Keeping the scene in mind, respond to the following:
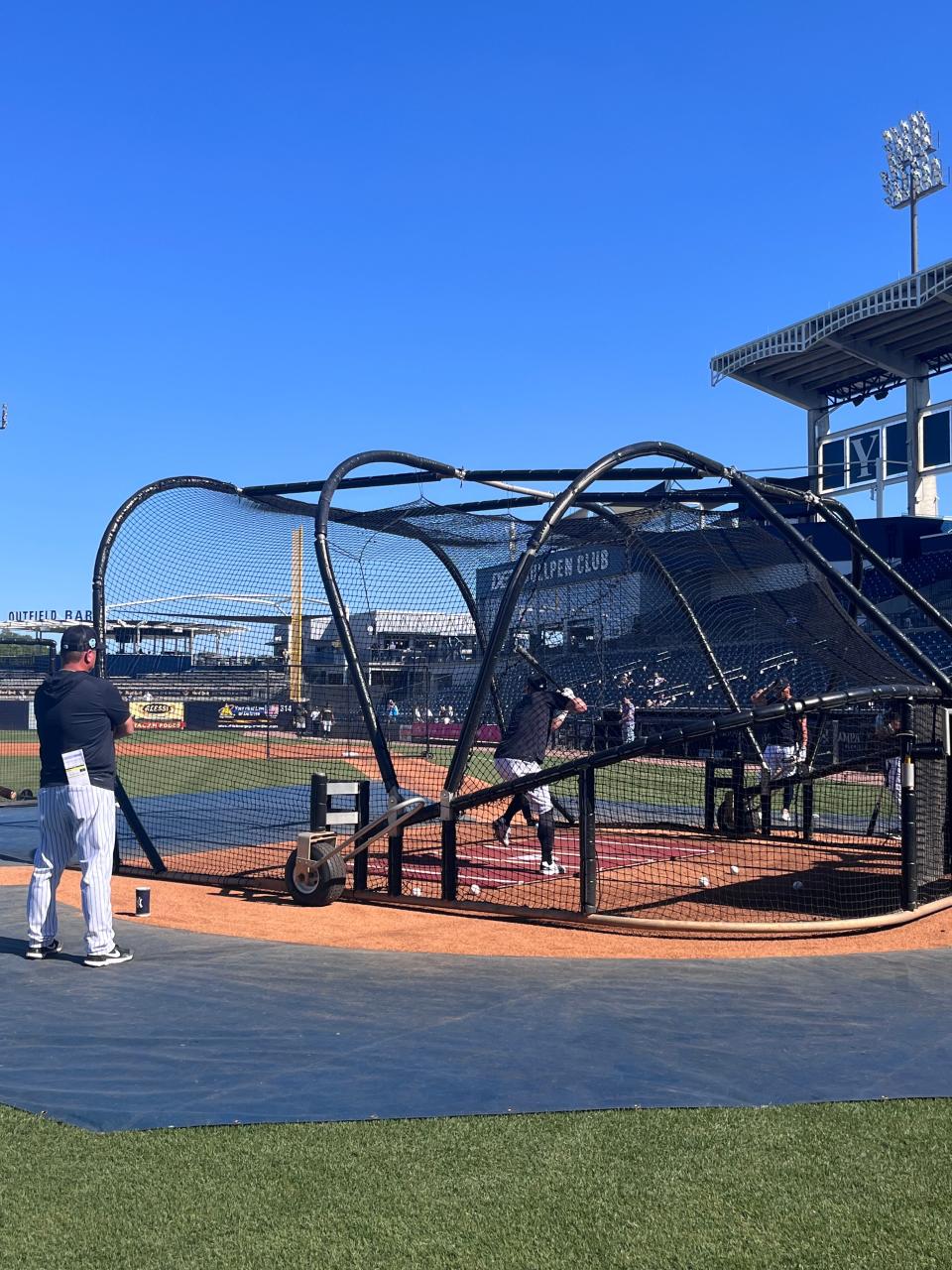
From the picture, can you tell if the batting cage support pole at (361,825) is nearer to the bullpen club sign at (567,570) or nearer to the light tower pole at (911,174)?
the bullpen club sign at (567,570)

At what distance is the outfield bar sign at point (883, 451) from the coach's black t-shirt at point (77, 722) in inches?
1416

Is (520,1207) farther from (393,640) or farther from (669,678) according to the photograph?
(669,678)

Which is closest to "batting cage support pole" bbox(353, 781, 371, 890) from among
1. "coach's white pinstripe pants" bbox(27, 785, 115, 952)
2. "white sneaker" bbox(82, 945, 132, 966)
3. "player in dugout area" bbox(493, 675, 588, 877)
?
"player in dugout area" bbox(493, 675, 588, 877)

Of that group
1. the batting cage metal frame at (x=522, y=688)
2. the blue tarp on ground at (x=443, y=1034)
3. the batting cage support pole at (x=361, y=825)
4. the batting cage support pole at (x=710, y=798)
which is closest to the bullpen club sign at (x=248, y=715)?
the batting cage metal frame at (x=522, y=688)

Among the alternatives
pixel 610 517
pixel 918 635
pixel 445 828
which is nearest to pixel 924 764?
pixel 445 828

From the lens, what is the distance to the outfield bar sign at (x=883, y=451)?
135 ft

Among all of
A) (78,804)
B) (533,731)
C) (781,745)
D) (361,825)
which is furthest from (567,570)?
(78,804)

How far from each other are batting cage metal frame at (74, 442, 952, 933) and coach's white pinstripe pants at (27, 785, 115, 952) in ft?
6.94

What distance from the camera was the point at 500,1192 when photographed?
3398 millimetres

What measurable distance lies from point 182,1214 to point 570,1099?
1511mm

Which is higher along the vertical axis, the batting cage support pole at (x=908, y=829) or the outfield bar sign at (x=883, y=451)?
the outfield bar sign at (x=883, y=451)

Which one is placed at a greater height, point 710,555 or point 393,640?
point 710,555

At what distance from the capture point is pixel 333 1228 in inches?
125

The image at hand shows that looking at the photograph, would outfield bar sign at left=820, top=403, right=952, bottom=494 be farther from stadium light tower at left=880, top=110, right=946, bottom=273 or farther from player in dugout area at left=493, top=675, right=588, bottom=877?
player in dugout area at left=493, top=675, right=588, bottom=877
